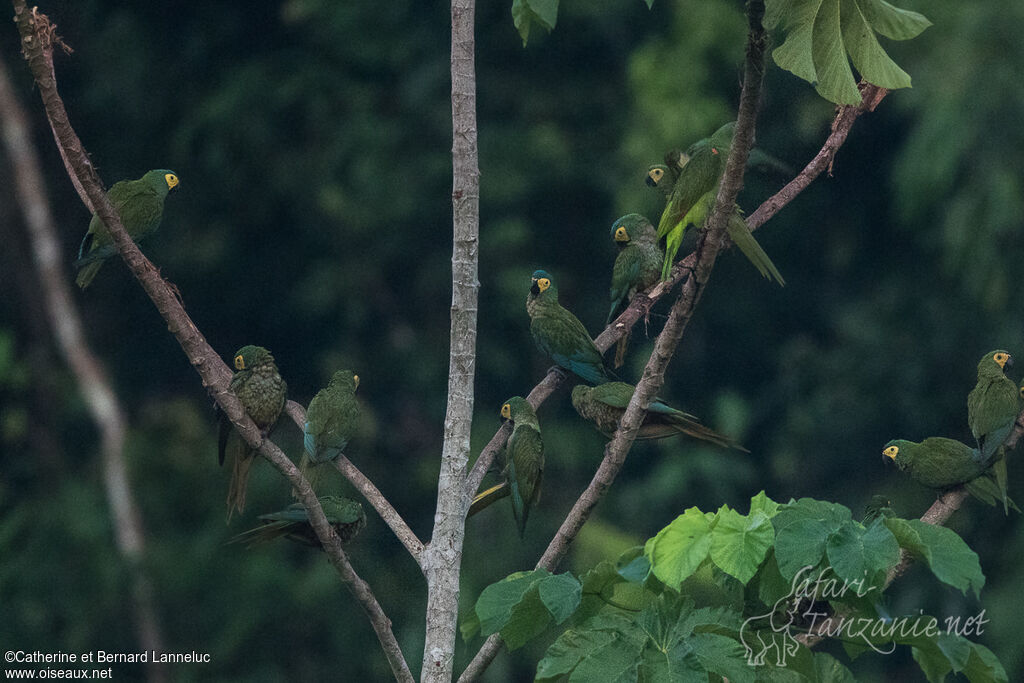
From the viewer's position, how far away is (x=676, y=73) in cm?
1003

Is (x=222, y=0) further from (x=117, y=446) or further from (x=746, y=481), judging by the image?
(x=746, y=481)

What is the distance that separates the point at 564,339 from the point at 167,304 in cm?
163

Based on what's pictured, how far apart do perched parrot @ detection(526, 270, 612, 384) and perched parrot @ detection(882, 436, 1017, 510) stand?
1132 millimetres

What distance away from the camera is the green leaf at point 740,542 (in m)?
2.60

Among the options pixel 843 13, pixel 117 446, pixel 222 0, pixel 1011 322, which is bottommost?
pixel 117 446

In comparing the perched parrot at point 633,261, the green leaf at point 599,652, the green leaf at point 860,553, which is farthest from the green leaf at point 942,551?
the perched parrot at point 633,261

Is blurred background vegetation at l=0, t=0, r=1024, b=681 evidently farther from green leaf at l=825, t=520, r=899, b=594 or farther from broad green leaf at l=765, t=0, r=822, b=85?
broad green leaf at l=765, t=0, r=822, b=85

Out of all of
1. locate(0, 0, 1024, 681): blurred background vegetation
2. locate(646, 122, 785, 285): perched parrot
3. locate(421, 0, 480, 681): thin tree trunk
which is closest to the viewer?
locate(421, 0, 480, 681): thin tree trunk

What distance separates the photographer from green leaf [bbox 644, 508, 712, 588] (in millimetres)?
2643

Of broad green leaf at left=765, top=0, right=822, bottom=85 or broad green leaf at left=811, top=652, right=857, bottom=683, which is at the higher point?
broad green leaf at left=765, top=0, right=822, bottom=85

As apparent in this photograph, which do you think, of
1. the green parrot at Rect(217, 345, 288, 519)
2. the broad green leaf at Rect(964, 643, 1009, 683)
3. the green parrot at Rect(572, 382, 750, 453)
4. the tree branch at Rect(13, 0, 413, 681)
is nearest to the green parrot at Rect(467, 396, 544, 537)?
the green parrot at Rect(572, 382, 750, 453)

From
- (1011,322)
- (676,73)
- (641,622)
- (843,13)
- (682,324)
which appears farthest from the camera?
(676,73)

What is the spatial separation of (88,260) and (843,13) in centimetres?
244

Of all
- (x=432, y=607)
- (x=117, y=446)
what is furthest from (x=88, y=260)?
(x=117, y=446)
